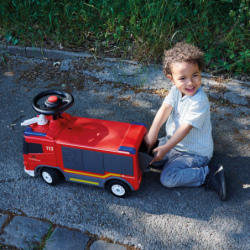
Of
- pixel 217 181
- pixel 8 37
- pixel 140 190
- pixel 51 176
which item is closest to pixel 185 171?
pixel 217 181

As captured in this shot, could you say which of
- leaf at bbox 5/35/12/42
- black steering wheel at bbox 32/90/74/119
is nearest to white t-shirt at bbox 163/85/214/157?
black steering wheel at bbox 32/90/74/119

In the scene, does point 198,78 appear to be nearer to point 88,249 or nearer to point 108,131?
point 108,131

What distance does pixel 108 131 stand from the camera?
7.51 ft

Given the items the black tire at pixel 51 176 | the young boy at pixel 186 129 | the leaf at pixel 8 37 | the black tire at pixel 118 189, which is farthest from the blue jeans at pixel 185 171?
the leaf at pixel 8 37

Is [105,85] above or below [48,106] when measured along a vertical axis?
below

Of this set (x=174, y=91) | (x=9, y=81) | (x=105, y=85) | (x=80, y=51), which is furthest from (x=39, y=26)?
(x=174, y=91)

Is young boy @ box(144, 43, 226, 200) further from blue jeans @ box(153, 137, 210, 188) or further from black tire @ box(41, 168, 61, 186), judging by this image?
black tire @ box(41, 168, 61, 186)

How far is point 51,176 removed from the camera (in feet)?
7.85

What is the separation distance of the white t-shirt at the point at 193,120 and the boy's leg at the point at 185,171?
7 centimetres

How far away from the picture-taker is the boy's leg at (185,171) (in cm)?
237

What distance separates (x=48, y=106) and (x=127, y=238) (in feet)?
3.84

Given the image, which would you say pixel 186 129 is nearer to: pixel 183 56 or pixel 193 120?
pixel 193 120

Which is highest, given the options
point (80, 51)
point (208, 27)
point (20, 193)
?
point (208, 27)

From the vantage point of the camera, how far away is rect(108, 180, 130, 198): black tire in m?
2.28
